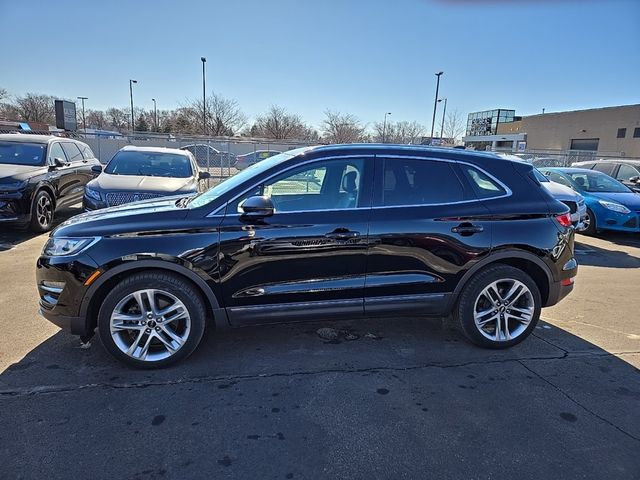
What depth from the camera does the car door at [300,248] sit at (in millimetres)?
3238

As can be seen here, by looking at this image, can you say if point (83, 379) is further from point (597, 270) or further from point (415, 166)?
point (597, 270)

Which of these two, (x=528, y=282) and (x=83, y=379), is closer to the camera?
(x=83, y=379)

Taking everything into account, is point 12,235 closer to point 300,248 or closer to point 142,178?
point 142,178

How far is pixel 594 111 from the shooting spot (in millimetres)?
45812

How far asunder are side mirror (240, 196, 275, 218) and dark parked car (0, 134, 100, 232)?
5993 mm

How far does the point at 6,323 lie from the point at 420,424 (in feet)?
12.7

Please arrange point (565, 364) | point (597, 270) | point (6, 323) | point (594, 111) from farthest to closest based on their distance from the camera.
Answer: point (594, 111), point (597, 270), point (6, 323), point (565, 364)

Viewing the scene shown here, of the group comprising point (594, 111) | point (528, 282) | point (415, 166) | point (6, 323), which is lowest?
point (6, 323)

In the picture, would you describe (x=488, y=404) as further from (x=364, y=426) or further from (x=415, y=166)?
(x=415, y=166)

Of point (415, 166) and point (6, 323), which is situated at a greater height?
point (415, 166)

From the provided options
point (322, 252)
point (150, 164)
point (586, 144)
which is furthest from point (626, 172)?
point (586, 144)

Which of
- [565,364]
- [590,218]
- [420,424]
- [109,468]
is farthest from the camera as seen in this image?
[590,218]

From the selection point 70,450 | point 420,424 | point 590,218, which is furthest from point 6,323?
point 590,218

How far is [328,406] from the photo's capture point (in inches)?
113
